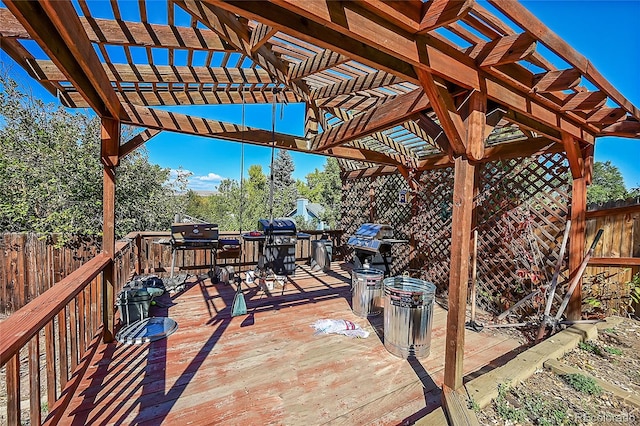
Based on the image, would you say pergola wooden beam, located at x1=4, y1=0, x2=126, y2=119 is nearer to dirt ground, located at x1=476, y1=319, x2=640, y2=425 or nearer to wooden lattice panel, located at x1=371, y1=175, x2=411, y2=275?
dirt ground, located at x1=476, y1=319, x2=640, y2=425

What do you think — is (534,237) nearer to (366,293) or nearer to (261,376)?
(366,293)

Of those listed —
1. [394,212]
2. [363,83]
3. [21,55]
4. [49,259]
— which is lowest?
[49,259]

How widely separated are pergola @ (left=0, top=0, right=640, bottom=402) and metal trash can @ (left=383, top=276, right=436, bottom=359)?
545 millimetres

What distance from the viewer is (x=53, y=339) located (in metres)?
1.69

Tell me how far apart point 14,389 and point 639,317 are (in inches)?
229

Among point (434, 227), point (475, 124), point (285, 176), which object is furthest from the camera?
point (285, 176)

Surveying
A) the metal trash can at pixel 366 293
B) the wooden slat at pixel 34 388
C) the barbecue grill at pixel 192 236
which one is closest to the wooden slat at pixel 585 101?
the metal trash can at pixel 366 293

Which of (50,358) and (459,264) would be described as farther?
(459,264)

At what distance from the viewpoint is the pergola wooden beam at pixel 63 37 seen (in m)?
1.35

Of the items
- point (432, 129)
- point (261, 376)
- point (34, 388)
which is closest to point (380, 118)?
point (432, 129)

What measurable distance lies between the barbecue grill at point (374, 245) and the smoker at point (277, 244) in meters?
1.23

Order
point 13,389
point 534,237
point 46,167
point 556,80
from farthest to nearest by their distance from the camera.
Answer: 1. point 46,167
2. point 534,237
3. point 556,80
4. point 13,389

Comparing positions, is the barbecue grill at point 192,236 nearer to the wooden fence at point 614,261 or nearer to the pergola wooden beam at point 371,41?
the pergola wooden beam at point 371,41

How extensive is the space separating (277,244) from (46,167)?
493cm
